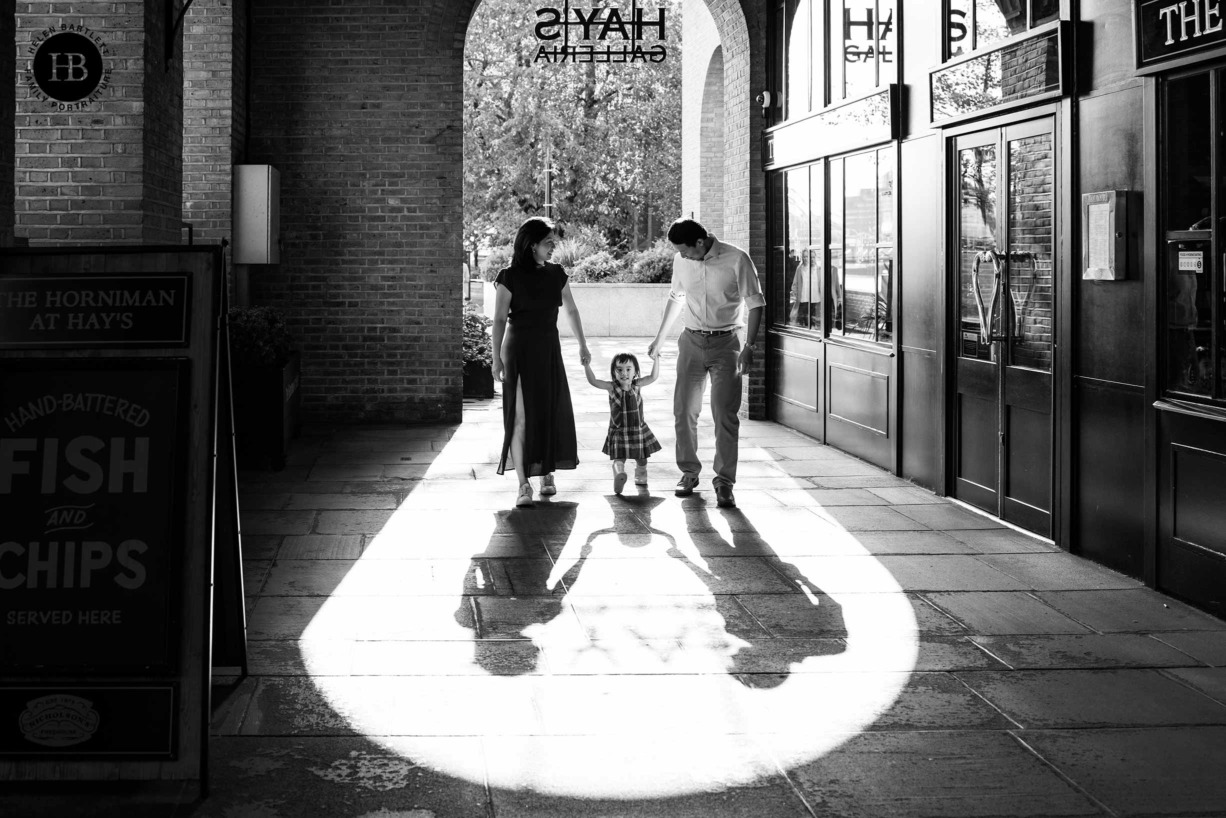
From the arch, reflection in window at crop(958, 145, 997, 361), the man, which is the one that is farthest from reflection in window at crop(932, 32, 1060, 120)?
the arch

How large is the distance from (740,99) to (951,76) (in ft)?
17.1

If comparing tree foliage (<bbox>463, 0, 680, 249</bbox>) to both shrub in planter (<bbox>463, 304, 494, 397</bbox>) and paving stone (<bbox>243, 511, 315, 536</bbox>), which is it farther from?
paving stone (<bbox>243, 511, 315, 536</bbox>)

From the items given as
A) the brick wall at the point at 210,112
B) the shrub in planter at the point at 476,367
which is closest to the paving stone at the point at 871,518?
the brick wall at the point at 210,112

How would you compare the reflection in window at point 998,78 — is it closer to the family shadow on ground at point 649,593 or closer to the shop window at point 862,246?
the shop window at point 862,246

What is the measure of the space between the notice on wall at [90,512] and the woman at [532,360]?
4332mm

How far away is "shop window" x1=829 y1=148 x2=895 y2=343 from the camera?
9.97 m

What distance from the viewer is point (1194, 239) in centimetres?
579

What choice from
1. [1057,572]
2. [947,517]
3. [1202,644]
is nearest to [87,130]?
[947,517]

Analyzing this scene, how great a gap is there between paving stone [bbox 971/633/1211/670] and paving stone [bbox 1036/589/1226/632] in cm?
19

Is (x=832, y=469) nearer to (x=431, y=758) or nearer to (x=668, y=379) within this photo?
(x=431, y=758)

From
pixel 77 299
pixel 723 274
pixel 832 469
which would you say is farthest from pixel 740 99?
pixel 77 299

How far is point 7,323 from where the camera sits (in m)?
3.86
